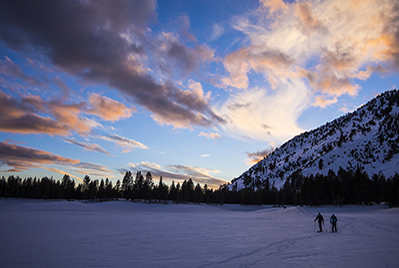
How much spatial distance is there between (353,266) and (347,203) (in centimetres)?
8990

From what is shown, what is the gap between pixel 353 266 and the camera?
11305 mm

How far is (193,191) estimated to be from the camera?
14688cm

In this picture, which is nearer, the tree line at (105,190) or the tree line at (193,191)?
the tree line at (193,191)

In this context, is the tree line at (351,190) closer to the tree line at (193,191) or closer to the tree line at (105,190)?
the tree line at (193,191)

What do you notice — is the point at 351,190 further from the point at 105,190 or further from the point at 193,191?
the point at 105,190

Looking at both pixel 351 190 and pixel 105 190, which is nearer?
pixel 351 190

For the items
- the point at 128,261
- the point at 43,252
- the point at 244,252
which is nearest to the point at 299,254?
the point at 244,252

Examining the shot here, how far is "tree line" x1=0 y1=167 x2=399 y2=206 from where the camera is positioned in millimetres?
88000

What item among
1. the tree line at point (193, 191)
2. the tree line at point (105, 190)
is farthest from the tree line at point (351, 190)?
the tree line at point (105, 190)

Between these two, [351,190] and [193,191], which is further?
[193,191]

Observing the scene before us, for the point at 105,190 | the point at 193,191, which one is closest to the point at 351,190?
the point at 193,191

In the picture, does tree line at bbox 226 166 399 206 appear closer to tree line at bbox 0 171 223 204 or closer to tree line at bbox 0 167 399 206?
tree line at bbox 0 167 399 206

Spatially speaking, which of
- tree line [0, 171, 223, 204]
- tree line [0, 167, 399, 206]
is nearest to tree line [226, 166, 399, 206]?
tree line [0, 167, 399, 206]

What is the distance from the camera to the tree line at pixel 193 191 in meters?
88.0
